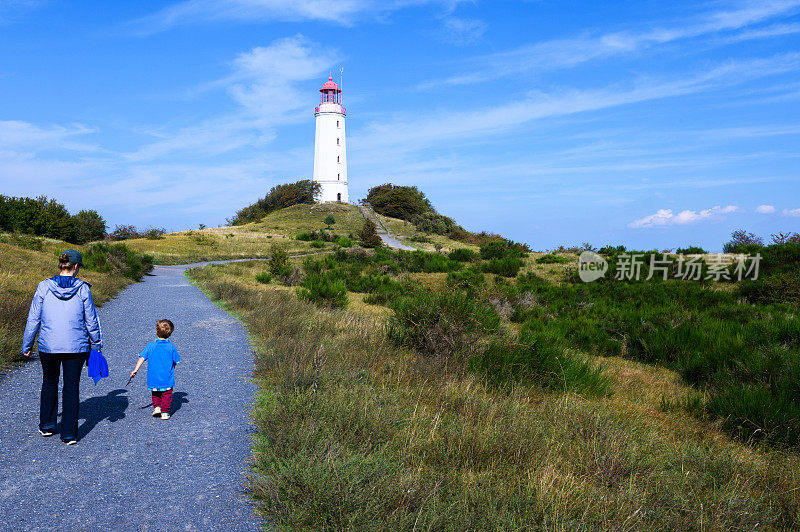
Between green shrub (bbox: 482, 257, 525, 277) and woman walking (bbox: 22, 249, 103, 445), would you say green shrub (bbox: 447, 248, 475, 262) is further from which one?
woman walking (bbox: 22, 249, 103, 445)

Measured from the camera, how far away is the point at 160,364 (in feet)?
15.9

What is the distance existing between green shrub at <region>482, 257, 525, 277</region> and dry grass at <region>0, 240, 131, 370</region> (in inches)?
582

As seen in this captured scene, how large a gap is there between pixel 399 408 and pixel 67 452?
296cm

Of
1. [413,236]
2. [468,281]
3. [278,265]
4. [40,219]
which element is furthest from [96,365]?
[413,236]

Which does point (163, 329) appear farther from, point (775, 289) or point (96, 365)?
point (775, 289)

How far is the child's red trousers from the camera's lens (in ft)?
15.9

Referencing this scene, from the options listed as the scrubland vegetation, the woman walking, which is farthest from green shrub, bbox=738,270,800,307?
the scrubland vegetation

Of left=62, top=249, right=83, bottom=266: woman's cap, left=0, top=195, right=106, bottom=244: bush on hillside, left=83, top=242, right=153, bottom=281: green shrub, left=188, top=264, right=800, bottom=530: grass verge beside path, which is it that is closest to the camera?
left=188, top=264, right=800, bottom=530: grass verge beside path

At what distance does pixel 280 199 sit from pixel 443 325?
6510 cm

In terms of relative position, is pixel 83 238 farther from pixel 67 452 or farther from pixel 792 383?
pixel 792 383

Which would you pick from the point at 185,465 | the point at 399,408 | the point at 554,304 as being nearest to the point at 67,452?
the point at 185,465

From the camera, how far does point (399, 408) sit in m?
4.43

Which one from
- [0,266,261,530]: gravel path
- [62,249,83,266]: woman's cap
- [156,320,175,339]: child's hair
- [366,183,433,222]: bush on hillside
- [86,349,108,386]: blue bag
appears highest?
[366,183,433,222]: bush on hillside

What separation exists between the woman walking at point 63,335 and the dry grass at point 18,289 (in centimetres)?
277
